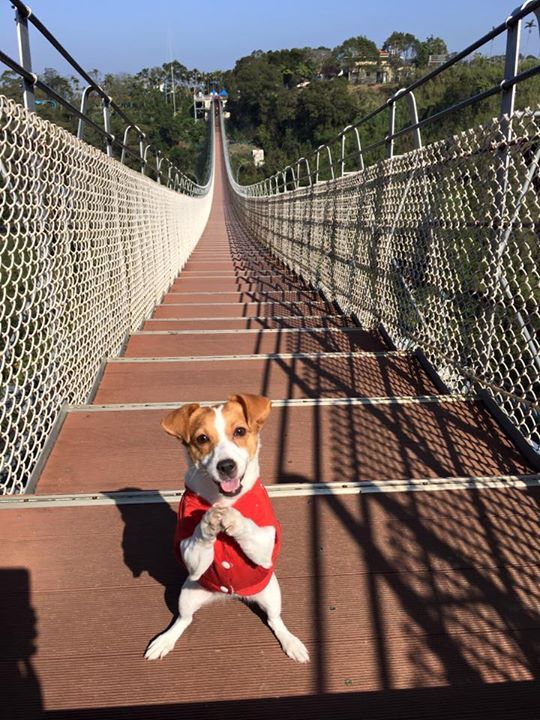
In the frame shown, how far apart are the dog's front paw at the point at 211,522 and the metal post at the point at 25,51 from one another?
83.4 inches

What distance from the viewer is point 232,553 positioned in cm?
163

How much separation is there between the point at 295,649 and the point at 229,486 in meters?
0.49

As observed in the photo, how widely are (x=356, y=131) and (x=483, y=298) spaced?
157 inches

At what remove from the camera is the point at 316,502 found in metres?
2.23

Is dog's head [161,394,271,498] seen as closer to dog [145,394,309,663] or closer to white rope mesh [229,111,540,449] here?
dog [145,394,309,663]

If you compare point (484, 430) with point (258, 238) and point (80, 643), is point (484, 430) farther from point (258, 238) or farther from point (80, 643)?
point (258, 238)

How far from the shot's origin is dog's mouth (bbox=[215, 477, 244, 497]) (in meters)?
1.64

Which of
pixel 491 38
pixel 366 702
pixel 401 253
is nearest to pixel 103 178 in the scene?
pixel 401 253

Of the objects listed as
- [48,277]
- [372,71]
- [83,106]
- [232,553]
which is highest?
[372,71]

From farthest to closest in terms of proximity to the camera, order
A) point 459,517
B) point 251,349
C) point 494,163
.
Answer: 1. point 251,349
2. point 494,163
3. point 459,517

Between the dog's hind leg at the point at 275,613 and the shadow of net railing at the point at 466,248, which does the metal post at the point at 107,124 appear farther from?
the dog's hind leg at the point at 275,613

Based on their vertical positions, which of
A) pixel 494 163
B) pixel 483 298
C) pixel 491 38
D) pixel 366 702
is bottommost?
pixel 366 702

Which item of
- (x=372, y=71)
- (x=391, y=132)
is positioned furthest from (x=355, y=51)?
(x=391, y=132)

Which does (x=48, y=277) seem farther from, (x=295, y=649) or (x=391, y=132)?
(x=391, y=132)
